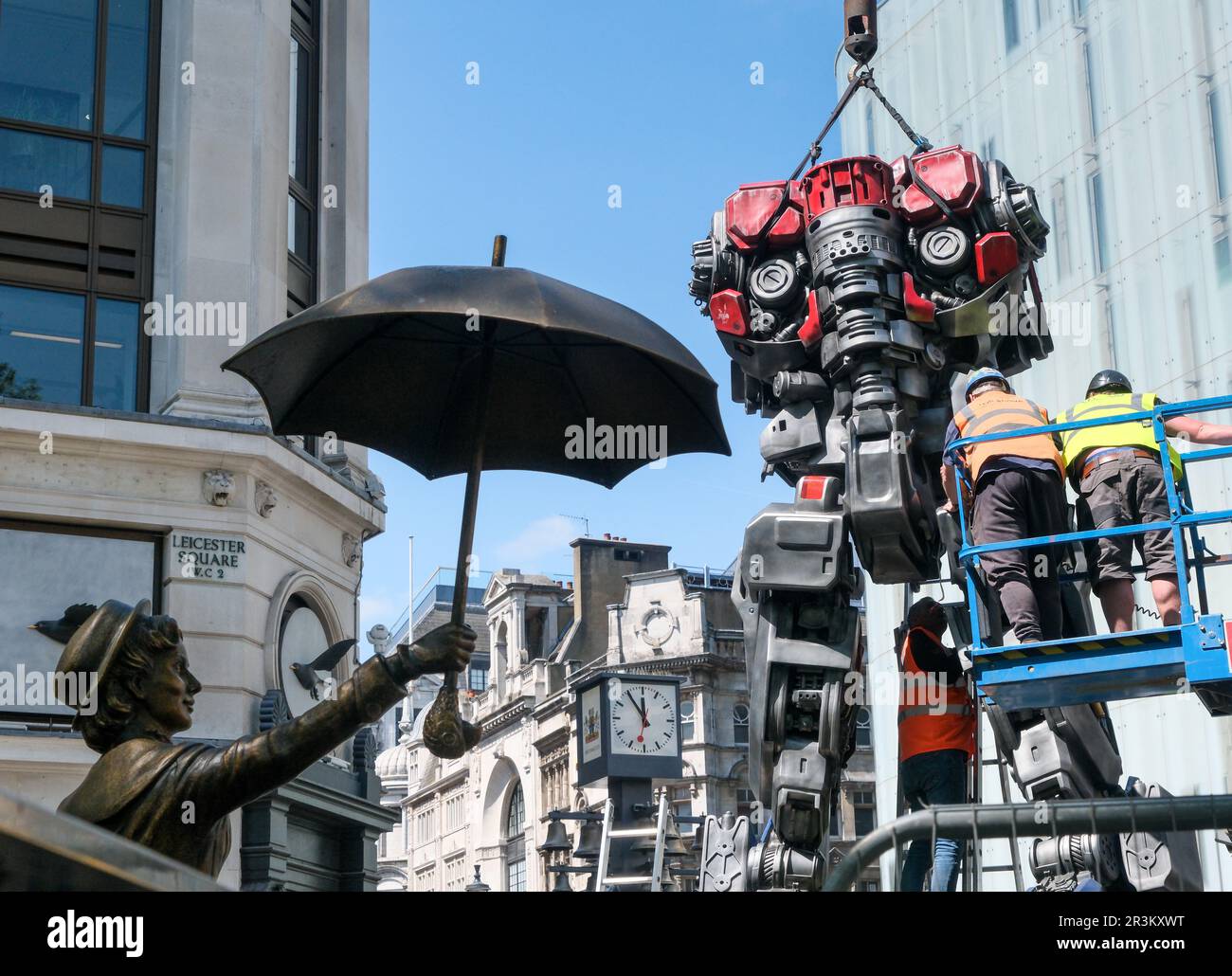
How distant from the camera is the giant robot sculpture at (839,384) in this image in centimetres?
942

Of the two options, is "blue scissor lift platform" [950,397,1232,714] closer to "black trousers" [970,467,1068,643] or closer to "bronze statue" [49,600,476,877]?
"black trousers" [970,467,1068,643]

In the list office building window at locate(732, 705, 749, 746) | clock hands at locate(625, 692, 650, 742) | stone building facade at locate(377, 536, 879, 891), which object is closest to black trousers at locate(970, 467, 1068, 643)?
clock hands at locate(625, 692, 650, 742)

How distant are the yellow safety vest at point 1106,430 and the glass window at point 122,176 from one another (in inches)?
547

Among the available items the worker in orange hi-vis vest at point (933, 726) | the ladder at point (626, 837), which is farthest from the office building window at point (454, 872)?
the worker in orange hi-vis vest at point (933, 726)

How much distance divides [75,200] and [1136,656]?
15.3m

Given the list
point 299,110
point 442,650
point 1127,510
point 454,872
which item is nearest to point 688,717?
point 454,872

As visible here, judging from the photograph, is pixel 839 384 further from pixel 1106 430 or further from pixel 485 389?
pixel 485 389

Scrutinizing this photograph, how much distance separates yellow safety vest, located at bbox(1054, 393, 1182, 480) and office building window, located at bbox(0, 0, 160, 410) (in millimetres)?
13012

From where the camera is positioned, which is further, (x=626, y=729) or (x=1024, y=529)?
(x=626, y=729)

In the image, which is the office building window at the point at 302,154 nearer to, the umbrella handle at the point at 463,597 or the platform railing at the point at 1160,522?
the platform railing at the point at 1160,522

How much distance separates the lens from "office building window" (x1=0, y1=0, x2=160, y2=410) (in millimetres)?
19375

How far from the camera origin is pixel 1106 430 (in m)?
9.23

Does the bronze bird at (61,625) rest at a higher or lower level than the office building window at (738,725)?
lower
